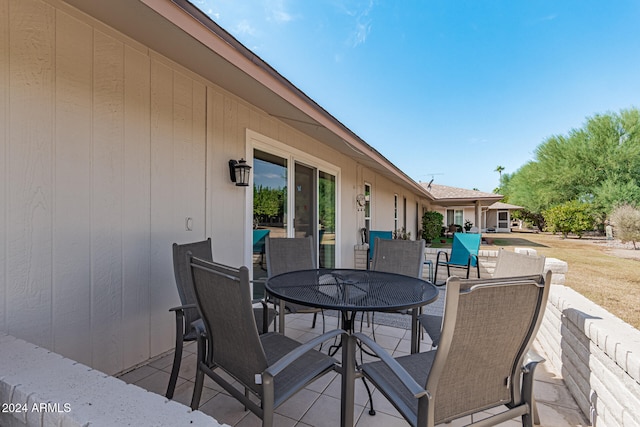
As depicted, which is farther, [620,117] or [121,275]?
[620,117]

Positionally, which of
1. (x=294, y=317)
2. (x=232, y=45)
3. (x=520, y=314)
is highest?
(x=232, y=45)

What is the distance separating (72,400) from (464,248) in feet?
19.5

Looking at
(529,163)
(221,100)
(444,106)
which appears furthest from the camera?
(529,163)

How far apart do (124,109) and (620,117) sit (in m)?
26.3

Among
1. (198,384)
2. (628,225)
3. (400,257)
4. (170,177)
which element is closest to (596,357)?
(400,257)

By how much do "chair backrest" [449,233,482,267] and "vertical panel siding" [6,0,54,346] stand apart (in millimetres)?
5893

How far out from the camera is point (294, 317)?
154 inches

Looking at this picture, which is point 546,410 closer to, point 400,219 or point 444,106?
point 400,219

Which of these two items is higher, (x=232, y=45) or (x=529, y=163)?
(x=529, y=163)

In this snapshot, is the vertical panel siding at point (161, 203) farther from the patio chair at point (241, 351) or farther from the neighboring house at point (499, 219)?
the neighboring house at point (499, 219)

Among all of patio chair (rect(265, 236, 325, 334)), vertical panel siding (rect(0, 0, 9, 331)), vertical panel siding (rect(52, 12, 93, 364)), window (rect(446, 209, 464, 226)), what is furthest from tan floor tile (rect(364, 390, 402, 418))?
window (rect(446, 209, 464, 226))

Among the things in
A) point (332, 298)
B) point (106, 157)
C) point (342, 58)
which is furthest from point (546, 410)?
point (342, 58)

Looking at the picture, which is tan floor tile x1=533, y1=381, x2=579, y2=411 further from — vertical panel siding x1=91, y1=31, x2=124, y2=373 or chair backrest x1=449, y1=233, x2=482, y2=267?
chair backrest x1=449, y1=233, x2=482, y2=267

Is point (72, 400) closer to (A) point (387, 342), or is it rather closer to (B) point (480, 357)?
(B) point (480, 357)
